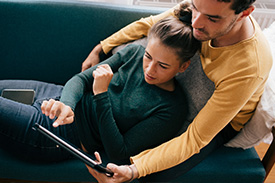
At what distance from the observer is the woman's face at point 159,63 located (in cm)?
98

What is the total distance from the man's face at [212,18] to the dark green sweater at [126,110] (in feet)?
1.02

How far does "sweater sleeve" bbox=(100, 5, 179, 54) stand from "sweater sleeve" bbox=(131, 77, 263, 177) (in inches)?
20.9

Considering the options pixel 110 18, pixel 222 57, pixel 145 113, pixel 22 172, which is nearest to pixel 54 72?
pixel 110 18

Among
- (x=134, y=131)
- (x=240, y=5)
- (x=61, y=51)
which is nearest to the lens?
(x=240, y=5)

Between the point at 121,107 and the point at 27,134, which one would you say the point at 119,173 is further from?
the point at 27,134

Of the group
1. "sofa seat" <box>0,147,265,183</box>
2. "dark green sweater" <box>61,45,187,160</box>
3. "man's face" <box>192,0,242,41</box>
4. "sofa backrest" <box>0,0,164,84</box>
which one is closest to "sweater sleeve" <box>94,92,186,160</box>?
"dark green sweater" <box>61,45,187,160</box>

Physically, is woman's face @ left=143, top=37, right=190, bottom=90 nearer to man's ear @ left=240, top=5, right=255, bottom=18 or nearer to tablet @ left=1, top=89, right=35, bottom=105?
man's ear @ left=240, top=5, right=255, bottom=18

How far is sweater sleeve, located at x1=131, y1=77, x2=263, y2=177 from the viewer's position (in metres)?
0.90

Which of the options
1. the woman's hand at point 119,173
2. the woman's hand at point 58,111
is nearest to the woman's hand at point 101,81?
the woman's hand at point 58,111

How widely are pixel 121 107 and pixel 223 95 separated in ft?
1.42

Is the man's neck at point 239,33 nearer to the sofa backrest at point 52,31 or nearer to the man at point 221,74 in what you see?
the man at point 221,74

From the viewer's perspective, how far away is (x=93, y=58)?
4.54ft

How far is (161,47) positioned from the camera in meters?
0.98

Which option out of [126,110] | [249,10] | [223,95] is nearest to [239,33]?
[249,10]
